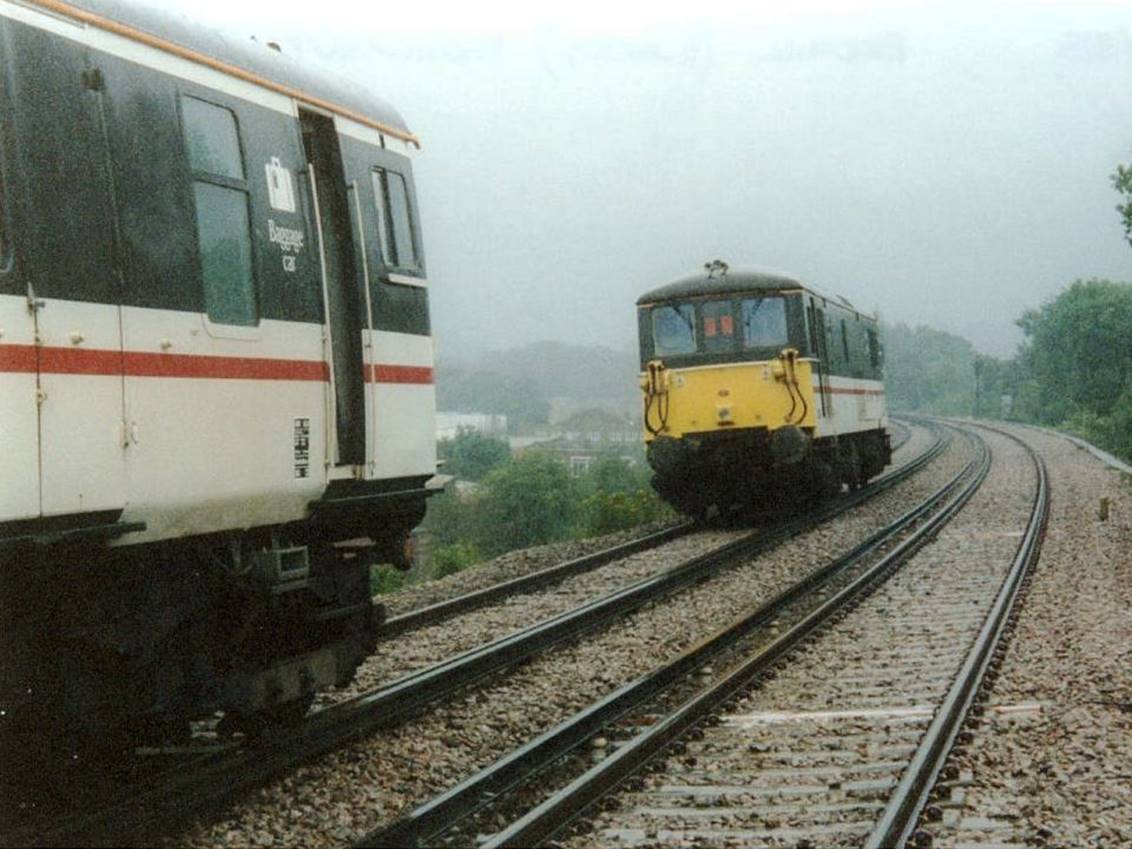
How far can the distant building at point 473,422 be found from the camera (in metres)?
119

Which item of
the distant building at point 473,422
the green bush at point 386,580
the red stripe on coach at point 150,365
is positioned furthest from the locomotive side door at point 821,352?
the distant building at point 473,422

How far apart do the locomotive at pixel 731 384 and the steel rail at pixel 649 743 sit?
574 cm

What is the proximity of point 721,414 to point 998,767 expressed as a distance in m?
12.9

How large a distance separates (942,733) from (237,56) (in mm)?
5065

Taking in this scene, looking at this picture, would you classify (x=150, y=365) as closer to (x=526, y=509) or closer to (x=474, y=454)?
(x=526, y=509)

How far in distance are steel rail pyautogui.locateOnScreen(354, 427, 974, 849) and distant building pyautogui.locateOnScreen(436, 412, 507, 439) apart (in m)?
101

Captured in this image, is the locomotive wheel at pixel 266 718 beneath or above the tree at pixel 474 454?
beneath

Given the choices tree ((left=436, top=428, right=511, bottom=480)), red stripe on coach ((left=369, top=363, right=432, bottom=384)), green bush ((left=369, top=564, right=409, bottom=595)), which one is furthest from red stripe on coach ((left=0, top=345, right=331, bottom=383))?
tree ((left=436, top=428, right=511, bottom=480))

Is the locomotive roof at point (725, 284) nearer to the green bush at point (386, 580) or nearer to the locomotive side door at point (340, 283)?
the green bush at point (386, 580)

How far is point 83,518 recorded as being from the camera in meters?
5.40

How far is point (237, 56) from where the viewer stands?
6.93 m

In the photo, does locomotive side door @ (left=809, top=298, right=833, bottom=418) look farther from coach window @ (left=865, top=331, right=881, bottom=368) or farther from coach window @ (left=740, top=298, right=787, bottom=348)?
coach window @ (left=865, top=331, right=881, bottom=368)

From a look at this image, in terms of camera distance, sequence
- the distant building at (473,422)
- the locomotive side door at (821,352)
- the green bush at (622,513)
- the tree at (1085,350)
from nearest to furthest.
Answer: the locomotive side door at (821,352) < the green bush at (622,513) < the tree at (1085,350) < the distant building at (473,422)

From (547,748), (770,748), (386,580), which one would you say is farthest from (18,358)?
(386,580)
